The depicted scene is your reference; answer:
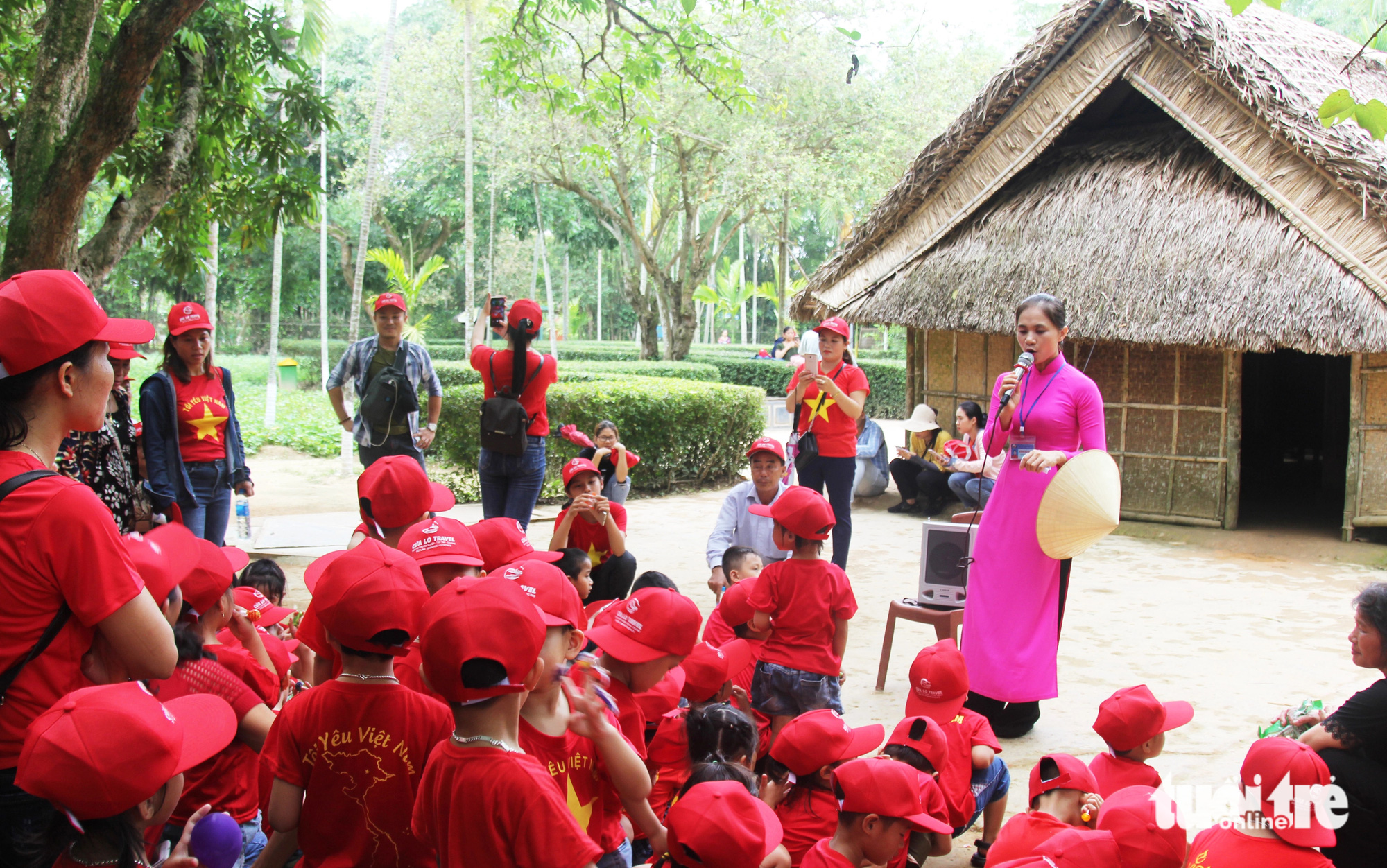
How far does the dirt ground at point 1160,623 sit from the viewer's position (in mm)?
4293

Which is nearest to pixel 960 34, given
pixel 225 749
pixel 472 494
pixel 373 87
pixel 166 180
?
pixel 373 87

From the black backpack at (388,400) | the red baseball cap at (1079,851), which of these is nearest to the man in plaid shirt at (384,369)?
the black backpack at (388,400)

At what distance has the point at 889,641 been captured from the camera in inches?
186

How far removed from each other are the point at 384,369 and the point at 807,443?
8.35ft

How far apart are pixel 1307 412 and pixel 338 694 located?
13942mm

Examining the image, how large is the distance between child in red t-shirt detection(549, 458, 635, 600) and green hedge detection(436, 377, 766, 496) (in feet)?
15.4

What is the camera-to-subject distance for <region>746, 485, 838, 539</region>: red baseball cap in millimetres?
3688

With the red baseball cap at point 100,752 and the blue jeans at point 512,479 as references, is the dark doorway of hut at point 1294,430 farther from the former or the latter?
the red baseball cap at point 100,752

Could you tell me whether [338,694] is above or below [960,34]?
below

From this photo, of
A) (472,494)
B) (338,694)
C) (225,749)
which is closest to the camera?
(338,694)

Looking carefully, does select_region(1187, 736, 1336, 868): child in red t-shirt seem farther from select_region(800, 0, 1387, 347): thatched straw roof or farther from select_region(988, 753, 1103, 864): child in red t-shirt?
select_region(800, 0, 1387, 347): thatched straw roof

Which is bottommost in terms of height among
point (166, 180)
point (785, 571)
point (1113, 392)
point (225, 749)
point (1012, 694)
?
point (1012, 694)

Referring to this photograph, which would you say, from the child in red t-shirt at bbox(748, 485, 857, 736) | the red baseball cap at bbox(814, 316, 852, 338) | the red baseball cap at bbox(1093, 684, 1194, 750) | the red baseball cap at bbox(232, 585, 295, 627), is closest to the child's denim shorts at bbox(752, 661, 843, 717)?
the child in red t-shirt at bbox(748, 485, 857, 736)

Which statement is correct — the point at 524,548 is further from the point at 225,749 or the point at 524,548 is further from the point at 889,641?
the point at 889,641
